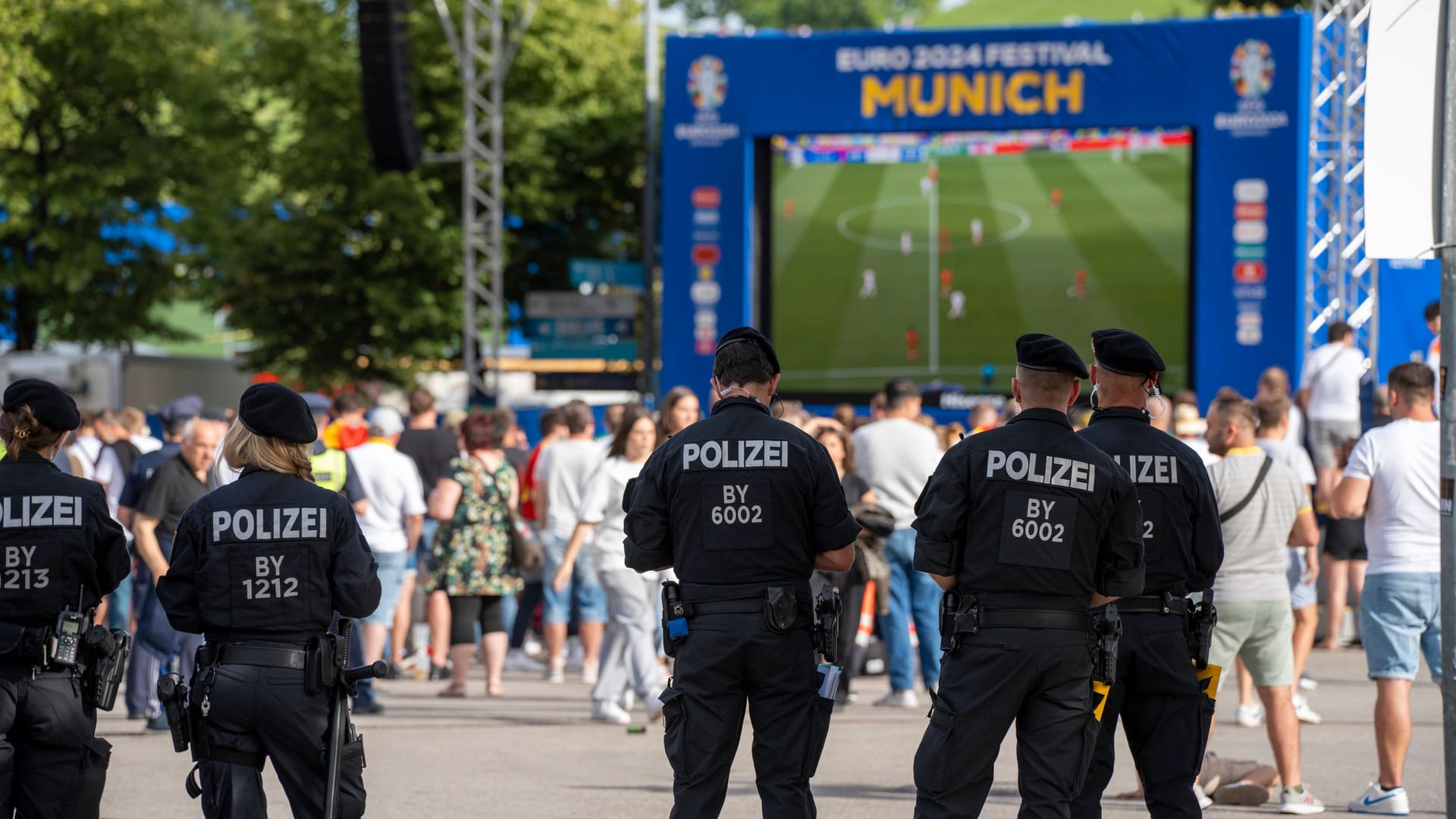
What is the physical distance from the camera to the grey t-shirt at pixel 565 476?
38.7ft

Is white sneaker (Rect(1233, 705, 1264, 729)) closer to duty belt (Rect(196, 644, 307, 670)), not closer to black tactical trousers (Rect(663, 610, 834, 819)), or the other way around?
black tactical trousers (Rect(663, 610, 834, 819))

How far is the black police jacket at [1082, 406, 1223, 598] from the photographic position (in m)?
6.02

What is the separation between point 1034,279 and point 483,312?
36.1 feet

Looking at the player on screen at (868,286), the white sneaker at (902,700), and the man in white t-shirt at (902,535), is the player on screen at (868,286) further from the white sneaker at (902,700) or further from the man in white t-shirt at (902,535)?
the white sneaker at (902,700)

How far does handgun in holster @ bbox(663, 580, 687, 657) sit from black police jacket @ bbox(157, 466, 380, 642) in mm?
963

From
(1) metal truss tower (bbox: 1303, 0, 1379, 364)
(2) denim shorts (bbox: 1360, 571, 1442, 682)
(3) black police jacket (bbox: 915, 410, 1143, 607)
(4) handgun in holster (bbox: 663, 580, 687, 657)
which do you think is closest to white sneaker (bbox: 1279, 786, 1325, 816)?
(2) denim shorts (bbox: 1360, 571, 1442, 682)

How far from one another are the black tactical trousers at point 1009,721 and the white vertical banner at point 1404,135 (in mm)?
1646

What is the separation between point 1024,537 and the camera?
17.6 feet

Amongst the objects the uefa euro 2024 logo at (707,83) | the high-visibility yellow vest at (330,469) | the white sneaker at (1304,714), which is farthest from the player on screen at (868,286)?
the high-visibility yellow vest at (330,469)

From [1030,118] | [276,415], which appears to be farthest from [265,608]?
[1030,118]

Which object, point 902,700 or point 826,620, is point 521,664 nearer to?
point 902,700

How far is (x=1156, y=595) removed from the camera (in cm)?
599

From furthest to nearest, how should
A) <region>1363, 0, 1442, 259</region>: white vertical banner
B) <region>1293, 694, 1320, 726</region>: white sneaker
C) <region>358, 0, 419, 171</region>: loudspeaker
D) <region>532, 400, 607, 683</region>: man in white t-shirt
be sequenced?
1. <region>358, 0, 419, 171</region>: loudspeaker
2. <region>532, 400, 607, 683</region>: man in white t-shirt
3. <region>1293, 694, 1320, 726</region>: white sneaker
4. <region>1363, 0, 1442, 259</region>: white vertical banner

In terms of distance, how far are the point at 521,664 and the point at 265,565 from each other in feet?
27.4
